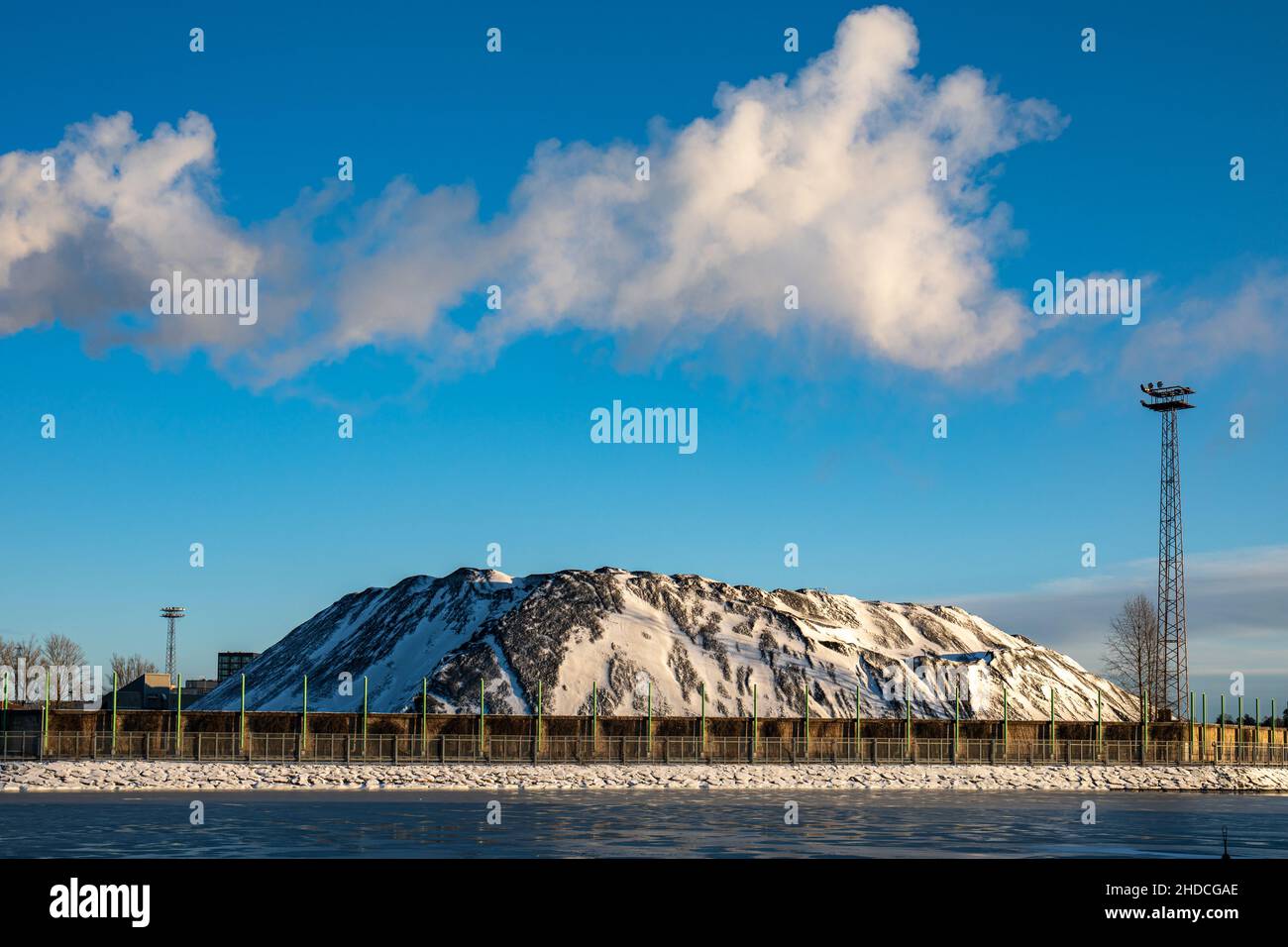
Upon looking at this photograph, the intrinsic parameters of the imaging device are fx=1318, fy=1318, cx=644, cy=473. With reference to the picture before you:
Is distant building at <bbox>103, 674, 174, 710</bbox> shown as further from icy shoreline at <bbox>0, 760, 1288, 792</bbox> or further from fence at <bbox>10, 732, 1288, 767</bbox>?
icy shoreline at <bbox>0, 760, 1288, 792</bbox>

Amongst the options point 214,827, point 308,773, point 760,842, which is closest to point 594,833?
point 760,842

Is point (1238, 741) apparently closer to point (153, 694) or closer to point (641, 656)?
point (641, 656)

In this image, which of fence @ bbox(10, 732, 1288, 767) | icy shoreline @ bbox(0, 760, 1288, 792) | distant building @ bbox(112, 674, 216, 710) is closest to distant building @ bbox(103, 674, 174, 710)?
distant building @ bbox(112, 674, 216, 710)

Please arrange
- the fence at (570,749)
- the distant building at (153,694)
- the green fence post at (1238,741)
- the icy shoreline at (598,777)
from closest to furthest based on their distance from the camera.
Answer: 1. the icy shoreline at (598,777)
2. the fence at (570,749)
3. the green fence post at (1238,741)
4. the distant building at (153,694)

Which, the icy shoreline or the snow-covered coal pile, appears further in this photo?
the snow-covered coal pile

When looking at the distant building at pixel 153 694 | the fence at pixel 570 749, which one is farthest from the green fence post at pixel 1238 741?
the distant building at pixel 153 694

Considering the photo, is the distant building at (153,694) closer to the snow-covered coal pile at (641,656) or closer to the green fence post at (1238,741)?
the snow-covered coal pile at (641,656)
